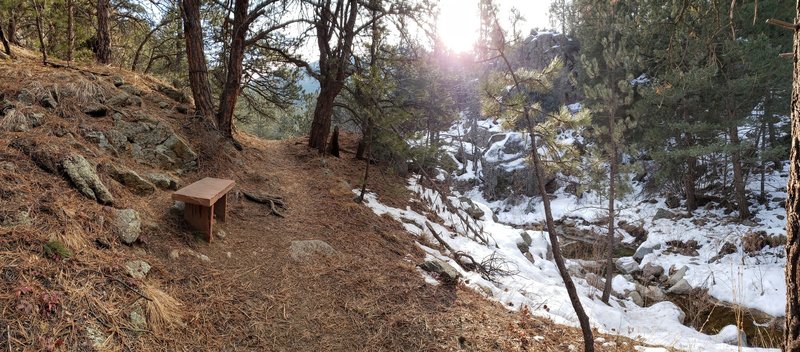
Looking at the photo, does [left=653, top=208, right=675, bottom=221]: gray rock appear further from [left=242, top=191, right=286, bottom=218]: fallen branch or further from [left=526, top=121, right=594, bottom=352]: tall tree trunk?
[left=242, top=191, right=286, bottom=218]: fallen branch

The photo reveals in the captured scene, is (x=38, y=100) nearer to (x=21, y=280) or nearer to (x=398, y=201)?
(x=21, y=280)

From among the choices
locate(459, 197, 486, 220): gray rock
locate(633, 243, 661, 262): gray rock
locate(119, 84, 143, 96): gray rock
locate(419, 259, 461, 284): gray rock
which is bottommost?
locate(633, 243, 661, 262): gray rock

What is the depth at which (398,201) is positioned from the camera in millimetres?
7570

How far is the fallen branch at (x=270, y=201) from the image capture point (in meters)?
4.92

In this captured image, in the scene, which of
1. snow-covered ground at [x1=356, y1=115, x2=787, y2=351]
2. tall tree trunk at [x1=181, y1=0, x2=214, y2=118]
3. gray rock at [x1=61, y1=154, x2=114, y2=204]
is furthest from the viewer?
tall tree trunk at [x1=181, y1=0, x2=214, y2=118]

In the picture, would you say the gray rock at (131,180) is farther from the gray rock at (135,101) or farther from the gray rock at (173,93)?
the gray rock at (173,93)

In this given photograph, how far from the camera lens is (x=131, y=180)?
3854 mm

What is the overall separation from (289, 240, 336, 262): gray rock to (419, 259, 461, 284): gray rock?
1.11 meters

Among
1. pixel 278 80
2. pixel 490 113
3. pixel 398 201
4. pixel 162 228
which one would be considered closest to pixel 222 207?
pixel 162 228

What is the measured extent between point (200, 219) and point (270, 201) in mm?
1524

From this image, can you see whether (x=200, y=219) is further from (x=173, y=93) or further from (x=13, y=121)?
(x=173, y=93)

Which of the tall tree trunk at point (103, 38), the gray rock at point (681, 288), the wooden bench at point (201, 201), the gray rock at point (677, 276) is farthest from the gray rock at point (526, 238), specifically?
the tall tree trunk at point (103, 38)

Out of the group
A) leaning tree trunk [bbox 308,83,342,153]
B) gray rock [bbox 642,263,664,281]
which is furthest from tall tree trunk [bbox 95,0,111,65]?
gray rock [bbox 642,263,664,281]

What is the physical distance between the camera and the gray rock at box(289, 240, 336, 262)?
12.9 ft
